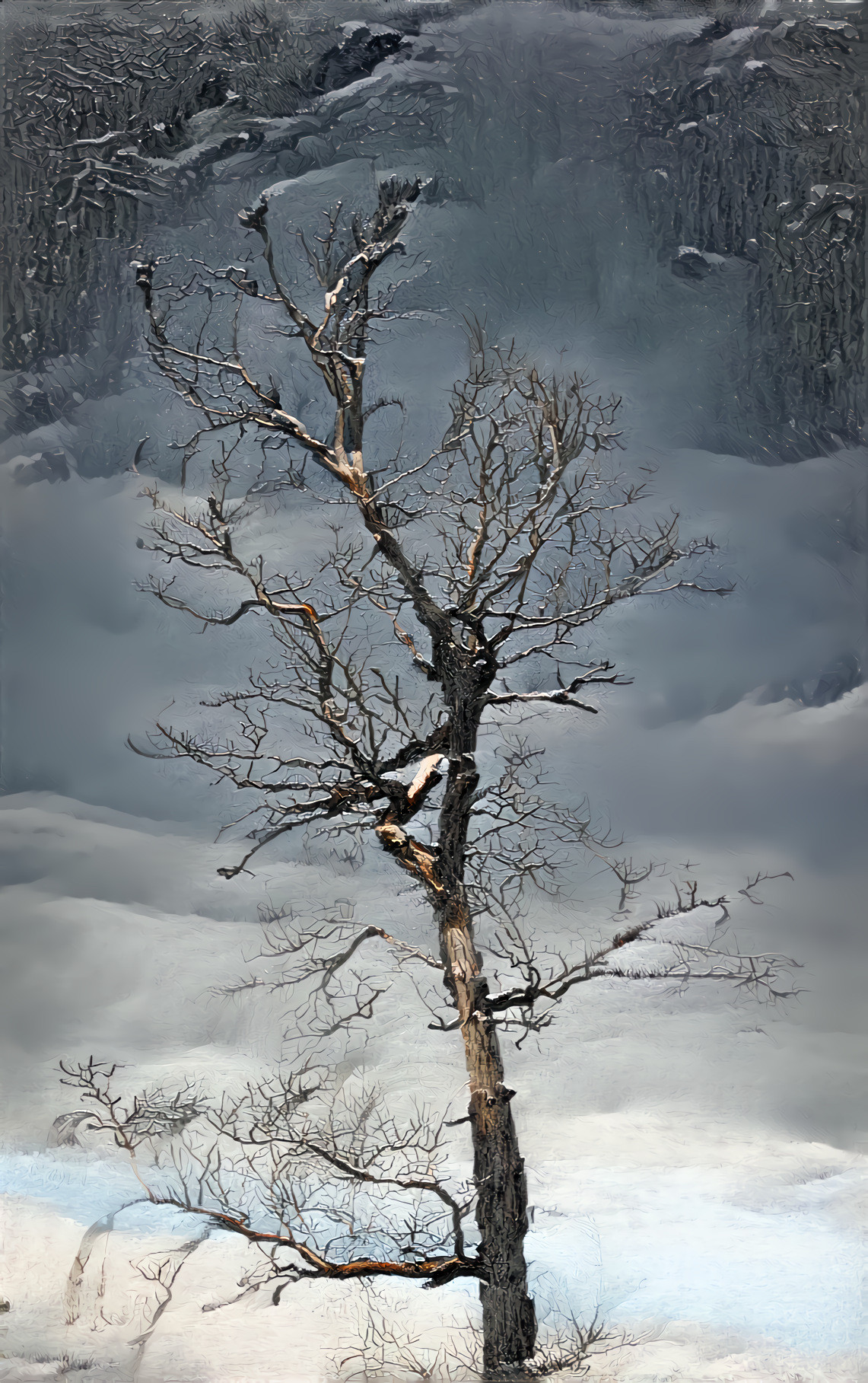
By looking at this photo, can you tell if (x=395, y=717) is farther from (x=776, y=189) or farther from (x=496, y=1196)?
(x=776, y=189)

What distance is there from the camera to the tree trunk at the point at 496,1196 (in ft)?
10.5

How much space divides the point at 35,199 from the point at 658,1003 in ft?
12.9

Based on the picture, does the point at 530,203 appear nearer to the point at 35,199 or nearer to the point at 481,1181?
the point at 35,199

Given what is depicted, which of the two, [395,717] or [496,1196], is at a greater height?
[395,717]

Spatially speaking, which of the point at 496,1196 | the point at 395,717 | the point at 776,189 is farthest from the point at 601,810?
the point at 776,189

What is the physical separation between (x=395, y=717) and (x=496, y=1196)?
1632mm

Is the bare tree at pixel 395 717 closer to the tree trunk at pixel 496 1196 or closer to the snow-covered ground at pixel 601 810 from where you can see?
the tree trunk at pixel 496 1196

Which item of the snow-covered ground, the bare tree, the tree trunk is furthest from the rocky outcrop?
the tree trunk

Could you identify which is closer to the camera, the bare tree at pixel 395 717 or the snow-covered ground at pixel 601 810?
the bare tree at pixel 395 717

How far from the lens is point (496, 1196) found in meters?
3.20

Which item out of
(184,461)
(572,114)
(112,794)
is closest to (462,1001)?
(112,794)

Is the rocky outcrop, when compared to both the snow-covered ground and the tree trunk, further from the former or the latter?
the tree trunk

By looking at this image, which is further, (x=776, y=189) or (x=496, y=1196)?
(x=776, y=189)

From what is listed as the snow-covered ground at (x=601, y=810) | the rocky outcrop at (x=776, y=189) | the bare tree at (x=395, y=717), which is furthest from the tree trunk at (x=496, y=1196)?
the rocky outcrop at (x=776, y=189)
